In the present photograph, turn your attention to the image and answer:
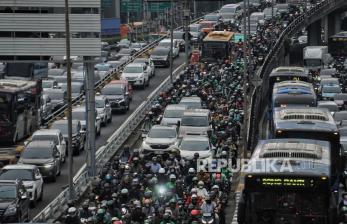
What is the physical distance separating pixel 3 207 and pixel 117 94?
24.8m

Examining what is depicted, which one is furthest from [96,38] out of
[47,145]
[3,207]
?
[3,207]

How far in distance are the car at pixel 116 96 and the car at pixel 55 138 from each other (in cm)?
1168

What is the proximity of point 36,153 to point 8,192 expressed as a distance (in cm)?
760

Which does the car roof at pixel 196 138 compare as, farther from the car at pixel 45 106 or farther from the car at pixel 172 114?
Answer: the car at pixel 45 106

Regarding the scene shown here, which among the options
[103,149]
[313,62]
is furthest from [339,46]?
[103,149]

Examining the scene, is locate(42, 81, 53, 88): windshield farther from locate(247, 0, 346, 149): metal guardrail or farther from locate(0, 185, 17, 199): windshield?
locate(0, 185, 17, 199): windshield

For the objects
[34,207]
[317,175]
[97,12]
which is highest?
[97,12]

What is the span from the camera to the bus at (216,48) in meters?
68.6

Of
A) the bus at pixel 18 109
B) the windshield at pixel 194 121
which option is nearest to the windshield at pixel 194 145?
the windshield at pixel 194 121

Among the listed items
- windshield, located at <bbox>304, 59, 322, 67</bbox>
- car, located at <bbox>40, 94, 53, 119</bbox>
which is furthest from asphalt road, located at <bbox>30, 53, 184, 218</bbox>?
windshield, located at <bbox>304, 59, 322, 67</bbox>

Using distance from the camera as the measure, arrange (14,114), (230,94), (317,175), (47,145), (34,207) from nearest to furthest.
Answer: (317,175)
(34,207)
(47,145)
(14,114)
(230,94)

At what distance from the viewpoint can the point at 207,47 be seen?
69125 millimetres

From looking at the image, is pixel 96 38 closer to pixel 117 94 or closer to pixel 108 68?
pixel 117 94

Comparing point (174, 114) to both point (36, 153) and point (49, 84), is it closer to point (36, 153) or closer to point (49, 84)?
point (36, 153)
